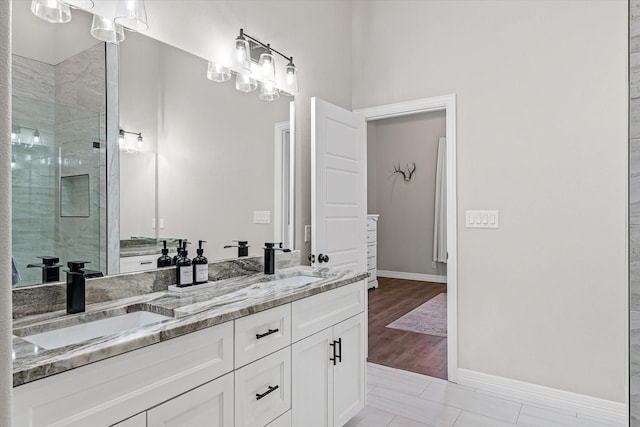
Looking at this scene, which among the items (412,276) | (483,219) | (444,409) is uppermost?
(483,219)

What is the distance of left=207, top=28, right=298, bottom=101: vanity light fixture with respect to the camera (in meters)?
2.24

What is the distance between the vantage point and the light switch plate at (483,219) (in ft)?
9.20

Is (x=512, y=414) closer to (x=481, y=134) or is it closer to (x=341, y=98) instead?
(x=481, y=134)

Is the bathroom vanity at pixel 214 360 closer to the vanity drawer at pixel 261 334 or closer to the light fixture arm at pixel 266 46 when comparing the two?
the vanity drawer at pixel 261 334

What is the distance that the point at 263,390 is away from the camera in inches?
62.1

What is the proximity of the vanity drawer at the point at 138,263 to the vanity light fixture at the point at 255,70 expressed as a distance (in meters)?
1.02

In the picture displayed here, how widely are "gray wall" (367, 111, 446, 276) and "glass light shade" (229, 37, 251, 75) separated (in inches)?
183

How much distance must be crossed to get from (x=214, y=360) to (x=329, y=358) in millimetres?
783

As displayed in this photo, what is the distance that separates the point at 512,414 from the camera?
97.9 inches

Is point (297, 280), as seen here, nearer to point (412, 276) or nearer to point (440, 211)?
point (440, 211)

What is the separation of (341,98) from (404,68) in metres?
0.55

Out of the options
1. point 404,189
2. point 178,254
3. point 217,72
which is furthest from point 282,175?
point 404,189

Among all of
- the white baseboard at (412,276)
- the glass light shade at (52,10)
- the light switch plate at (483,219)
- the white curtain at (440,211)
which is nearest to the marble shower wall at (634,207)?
the light switch plate at (483,219)

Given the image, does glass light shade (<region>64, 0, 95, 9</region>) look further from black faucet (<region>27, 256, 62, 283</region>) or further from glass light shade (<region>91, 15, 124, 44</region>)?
black faucet (<region>27, 256, 62, 283</region>)
